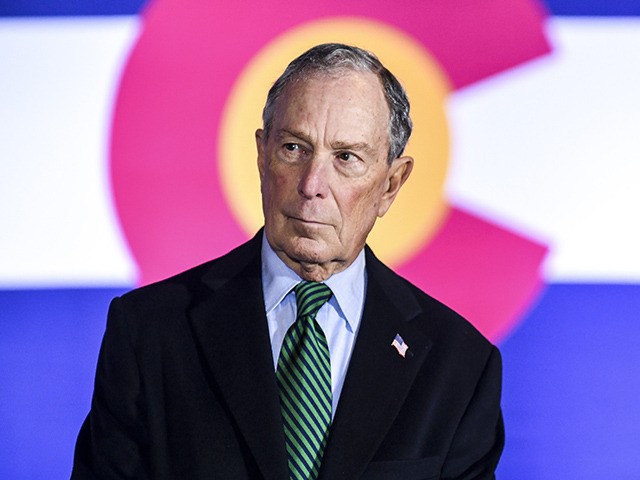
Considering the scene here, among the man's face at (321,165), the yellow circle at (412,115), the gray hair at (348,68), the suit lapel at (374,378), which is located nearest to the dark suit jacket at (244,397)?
the suit lapel at (374,378)

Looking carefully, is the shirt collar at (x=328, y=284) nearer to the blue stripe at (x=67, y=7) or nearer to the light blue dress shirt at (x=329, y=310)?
the light blue dress shirt at (x=329, y=310)

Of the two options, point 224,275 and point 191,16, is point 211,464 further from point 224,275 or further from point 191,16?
point 191,16

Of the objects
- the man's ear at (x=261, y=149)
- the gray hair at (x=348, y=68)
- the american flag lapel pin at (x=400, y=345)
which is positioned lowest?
the american flag lapel pin at (x=400, y=345)

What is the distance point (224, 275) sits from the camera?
1.68 m

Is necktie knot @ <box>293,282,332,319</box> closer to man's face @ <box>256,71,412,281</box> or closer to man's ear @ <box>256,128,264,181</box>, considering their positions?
man's face @ <box>256,71,412,281</box>

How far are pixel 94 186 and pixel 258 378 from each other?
2.96ft

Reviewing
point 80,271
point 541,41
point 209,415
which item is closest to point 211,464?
point 209,415

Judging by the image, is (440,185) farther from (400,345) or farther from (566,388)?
(400,345)

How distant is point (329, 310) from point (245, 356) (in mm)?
168

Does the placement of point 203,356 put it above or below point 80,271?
below

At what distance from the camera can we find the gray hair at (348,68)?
5.23 feet

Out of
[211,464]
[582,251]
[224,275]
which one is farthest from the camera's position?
[582,251]

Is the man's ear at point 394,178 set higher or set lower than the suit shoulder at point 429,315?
higher

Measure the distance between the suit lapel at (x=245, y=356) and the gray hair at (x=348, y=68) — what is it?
0.84ft
